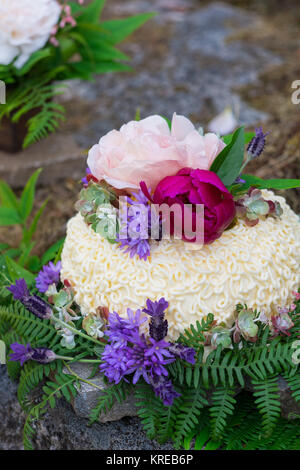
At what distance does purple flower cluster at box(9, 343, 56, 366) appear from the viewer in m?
1.30

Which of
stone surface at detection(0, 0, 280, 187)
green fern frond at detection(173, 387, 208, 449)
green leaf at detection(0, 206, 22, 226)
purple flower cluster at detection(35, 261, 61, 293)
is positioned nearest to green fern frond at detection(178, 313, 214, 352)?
green fern frond at detection(173, 387, 208, 449)

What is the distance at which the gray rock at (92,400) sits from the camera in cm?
131

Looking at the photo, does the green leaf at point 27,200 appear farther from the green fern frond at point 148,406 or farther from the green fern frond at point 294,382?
the green fern frond at point 294,382

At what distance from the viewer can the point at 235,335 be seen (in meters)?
1.27

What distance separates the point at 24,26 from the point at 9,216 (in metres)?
0.78

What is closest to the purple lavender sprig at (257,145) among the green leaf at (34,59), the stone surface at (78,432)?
the stone surface at (78,432)

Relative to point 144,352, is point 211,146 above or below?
above

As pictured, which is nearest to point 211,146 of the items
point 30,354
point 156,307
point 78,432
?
point 156,307

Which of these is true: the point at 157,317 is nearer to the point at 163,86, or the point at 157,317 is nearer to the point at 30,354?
the point at 30,354

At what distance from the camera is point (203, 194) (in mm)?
1207

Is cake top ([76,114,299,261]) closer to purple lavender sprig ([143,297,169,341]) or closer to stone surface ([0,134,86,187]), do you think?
purple lavender sprig ([143,297,169,341])

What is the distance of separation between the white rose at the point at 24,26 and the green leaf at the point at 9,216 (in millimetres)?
632

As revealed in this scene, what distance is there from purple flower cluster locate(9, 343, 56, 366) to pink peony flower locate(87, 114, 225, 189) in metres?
0.45

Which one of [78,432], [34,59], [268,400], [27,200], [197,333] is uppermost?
[34,59]
